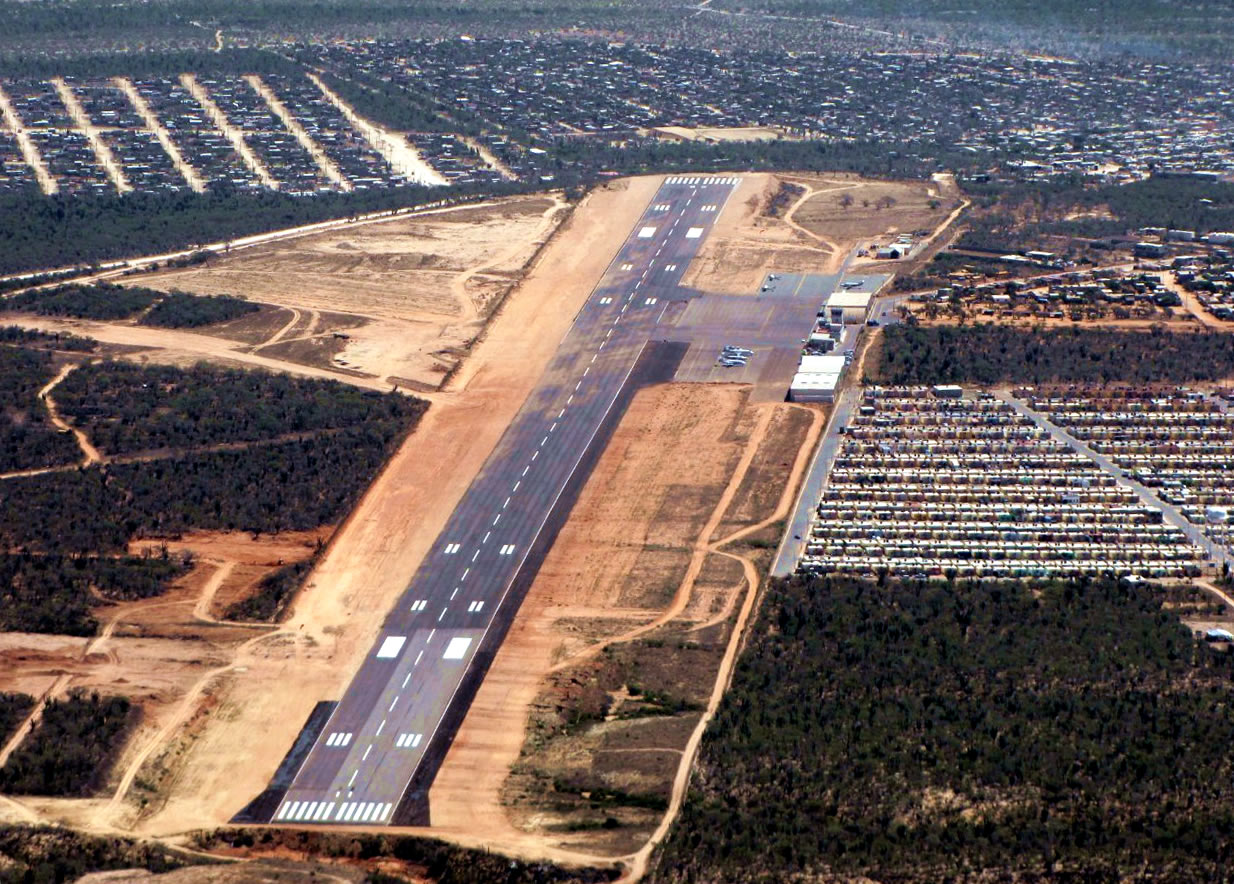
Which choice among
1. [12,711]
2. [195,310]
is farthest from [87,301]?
[12,711]

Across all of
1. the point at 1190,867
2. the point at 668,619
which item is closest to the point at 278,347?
the point at 668,619

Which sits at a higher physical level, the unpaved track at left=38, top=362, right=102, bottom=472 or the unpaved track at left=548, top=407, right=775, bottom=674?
the unpaved track at left=548, top=407, right=775, bottom=674

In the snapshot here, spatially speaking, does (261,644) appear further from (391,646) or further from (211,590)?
(211,590)

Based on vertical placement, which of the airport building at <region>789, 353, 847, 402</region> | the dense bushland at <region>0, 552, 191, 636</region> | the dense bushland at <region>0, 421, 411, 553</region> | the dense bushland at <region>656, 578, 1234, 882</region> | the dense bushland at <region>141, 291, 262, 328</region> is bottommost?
the dense bushland at <region>141, 291, 262, 328</region>

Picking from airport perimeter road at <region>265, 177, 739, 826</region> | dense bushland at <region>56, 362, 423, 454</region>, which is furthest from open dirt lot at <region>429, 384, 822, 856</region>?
dense bushland at <region>56, 362, 423, 454</region>

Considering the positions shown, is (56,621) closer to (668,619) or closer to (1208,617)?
(668,619)

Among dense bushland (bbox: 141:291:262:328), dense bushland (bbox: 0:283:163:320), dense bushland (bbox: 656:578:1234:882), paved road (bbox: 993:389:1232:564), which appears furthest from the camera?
dense bushland (bbox: 0:283:163:320)

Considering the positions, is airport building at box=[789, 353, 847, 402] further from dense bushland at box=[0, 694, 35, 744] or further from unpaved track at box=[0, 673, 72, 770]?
dense bushland at box=[0, 694, 35, 744]

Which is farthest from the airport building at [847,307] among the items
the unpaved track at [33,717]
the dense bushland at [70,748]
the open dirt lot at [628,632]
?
the dense bushland at [70,748]

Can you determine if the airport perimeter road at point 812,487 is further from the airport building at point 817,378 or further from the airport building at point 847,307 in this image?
the airport building at point 847,307
